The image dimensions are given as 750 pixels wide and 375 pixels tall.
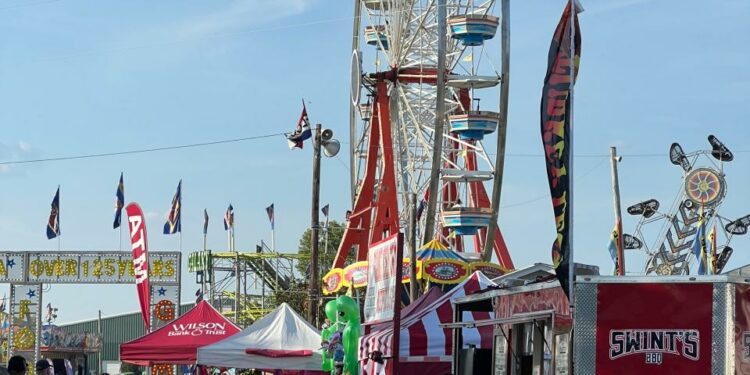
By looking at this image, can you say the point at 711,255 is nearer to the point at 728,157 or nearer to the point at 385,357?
the point at 728,157

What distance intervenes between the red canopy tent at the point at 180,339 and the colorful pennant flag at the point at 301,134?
40.8ft

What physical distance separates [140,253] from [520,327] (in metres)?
11.4

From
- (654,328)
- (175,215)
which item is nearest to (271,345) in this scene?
(654,328)

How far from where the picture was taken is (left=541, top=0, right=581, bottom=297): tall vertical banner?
1289 centimetres

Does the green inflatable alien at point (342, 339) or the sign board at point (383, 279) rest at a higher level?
the sign board at point (383, 279)

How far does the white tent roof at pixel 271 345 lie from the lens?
22.7 metres

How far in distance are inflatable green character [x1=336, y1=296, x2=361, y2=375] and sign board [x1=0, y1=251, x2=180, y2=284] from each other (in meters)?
21.2

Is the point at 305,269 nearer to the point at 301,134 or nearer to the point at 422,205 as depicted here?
the point at 422,205

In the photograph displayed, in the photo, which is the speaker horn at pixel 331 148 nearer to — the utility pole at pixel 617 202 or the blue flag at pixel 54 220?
the utility pole at pixel 617 202

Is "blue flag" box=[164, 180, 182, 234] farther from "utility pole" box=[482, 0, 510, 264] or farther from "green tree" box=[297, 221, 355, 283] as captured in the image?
"green tree" box=[297, 221, 355, 283]

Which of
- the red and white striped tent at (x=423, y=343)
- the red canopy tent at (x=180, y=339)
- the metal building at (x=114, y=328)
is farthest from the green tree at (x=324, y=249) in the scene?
the red and white striped tent at (x=423, y=343)

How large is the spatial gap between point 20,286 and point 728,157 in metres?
31.0

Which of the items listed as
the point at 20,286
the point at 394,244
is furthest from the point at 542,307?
the point at 20,286

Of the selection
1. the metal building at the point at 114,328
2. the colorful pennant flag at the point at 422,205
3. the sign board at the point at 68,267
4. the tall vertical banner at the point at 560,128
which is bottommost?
the metal building at the point at 114,328
